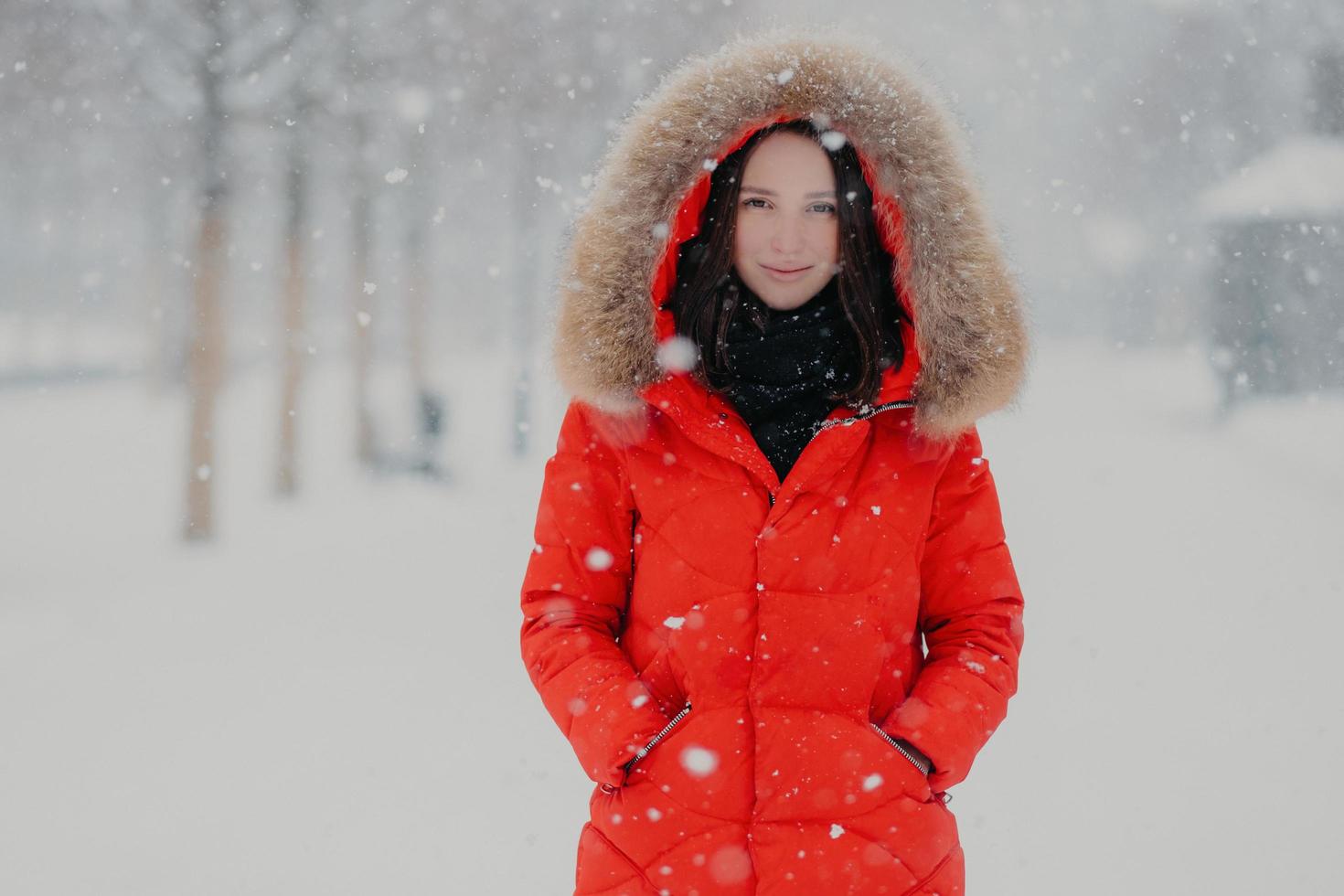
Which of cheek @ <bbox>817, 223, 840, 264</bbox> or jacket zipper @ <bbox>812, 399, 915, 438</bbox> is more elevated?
cheek @ <bbox>817, 223, 840, 264</bbox>

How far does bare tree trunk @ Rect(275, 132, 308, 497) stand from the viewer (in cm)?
912

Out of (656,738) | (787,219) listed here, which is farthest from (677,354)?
(656,738)

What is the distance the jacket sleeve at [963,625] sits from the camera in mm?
1579

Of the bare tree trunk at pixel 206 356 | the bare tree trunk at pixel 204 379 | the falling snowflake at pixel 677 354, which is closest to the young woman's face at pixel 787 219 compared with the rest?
the falling snowflake at pixel 677 354

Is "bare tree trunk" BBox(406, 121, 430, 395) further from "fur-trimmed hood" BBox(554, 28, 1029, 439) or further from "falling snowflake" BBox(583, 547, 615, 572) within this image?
"falling snowflake" BBox(583, 547, 615, 572)

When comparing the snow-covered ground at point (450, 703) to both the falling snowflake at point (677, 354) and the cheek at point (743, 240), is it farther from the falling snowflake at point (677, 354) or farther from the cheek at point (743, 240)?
the cheek at point (743, 240)

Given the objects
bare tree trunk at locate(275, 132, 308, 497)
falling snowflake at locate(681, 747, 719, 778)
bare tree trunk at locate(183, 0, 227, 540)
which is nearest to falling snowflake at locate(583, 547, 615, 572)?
falling snowflake at locate(681, 747, 719, 778)

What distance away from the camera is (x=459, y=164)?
11219mm

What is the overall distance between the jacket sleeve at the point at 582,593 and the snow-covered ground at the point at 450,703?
0.30 metres

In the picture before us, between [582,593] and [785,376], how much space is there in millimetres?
541

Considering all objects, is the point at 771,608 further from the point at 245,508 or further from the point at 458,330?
the point at 458,330

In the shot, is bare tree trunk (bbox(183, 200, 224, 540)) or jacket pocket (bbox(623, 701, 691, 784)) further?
bare tree trunk (bbox(183, 200, 224, 540))

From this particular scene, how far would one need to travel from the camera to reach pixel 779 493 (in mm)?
1603

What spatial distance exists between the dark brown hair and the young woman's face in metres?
0.02
